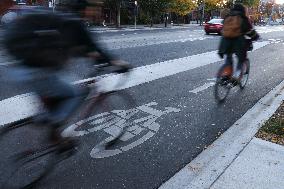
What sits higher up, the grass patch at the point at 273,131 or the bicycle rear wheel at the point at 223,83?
the bicycle rear wheel at the point at 223,83

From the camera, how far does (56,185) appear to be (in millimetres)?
3883

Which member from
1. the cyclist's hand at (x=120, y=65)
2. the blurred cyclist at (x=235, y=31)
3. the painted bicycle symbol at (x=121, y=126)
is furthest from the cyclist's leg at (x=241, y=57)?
the cyclist's hand at (x=120, y=65)

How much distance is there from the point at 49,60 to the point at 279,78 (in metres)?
8.85

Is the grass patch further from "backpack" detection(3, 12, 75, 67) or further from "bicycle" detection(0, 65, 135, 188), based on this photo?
"backpack" detection(3, 12, 75, 67)

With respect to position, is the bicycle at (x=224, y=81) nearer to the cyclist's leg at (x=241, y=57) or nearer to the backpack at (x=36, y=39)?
the cyclist's leg at (x=241, y=57)

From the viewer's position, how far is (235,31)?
7281 mm

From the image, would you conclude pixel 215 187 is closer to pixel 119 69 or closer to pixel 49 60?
pixel 119 69

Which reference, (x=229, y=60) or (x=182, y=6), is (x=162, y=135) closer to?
(x=229, y=60)

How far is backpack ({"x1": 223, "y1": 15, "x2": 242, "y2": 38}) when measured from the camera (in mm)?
7246

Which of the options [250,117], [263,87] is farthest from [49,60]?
[263,87]

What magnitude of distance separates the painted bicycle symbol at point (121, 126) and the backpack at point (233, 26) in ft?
7.20

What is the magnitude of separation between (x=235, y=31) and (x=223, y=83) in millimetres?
983

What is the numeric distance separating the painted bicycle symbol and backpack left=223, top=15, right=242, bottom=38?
2.20 metres

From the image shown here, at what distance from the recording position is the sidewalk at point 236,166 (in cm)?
398
